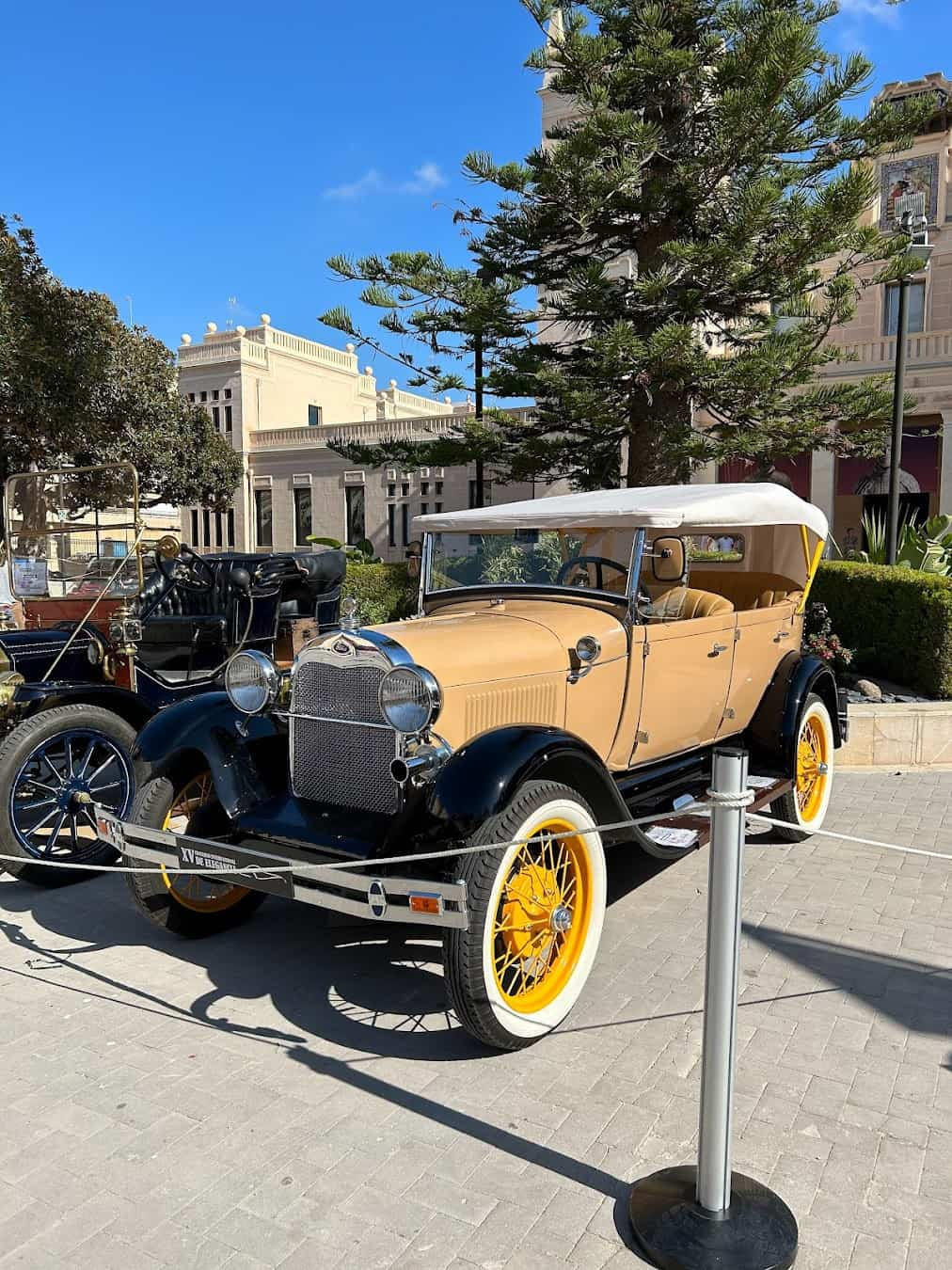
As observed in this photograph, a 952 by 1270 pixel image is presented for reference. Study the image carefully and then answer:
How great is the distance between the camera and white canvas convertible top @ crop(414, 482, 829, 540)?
Result: 12.8 feet

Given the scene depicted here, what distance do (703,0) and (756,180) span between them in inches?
84.3

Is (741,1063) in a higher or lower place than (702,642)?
lower

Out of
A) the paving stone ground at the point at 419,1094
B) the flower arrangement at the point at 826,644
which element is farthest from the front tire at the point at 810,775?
the flower arrangement at the point at 826,644

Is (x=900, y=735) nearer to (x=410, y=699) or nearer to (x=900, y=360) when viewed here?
(x=900, y=360)

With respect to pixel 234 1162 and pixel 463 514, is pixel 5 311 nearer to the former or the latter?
pixel 463 514

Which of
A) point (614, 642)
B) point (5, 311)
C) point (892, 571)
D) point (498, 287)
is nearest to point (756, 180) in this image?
point (498, 287)

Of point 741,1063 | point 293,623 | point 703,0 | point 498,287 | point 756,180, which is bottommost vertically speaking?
point 741,1063

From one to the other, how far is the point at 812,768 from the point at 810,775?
5cm

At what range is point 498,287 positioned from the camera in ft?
33.3

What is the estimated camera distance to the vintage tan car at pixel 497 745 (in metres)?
2.89

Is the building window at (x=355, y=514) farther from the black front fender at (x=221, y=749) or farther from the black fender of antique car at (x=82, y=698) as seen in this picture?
the black front fender at (x=221, y=749)

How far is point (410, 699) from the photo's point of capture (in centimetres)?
307

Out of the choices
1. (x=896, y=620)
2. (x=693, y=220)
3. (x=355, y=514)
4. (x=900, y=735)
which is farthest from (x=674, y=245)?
(x=355, y=514)

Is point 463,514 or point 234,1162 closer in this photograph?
point 234,1162
